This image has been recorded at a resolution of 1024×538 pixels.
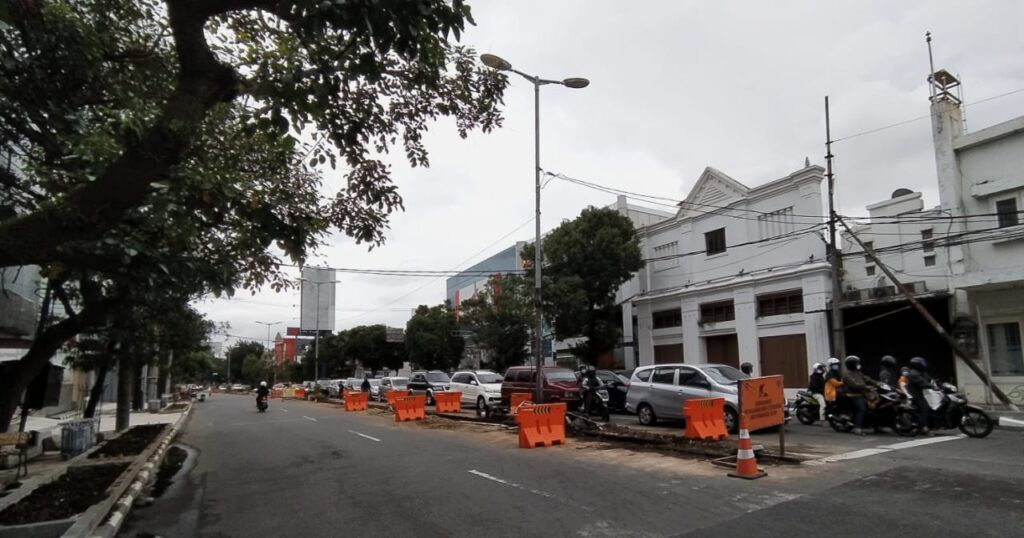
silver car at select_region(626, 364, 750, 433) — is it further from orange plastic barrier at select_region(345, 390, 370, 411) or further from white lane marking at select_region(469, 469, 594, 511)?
orange plastic barrier at select_region(345, 390, 370, 411)

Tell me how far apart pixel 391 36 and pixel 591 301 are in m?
28.3

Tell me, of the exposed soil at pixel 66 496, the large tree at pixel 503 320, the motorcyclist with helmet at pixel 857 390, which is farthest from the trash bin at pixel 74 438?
the large tree at pixel 503 320

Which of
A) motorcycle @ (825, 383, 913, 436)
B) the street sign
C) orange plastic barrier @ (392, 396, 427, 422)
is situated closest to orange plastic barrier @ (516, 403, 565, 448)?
motorcycle @ (825, 383, 913, 436)

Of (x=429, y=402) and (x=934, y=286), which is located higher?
(x=934, y=286)

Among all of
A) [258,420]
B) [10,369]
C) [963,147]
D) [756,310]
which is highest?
[963,147]

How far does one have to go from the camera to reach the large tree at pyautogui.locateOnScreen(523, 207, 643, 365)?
103ft

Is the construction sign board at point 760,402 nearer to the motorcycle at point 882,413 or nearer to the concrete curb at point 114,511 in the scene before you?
the motorcycle at point 882,413

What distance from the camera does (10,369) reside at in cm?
1085

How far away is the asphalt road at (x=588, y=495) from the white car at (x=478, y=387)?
10.9m

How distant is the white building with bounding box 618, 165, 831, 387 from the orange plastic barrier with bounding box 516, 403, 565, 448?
14728 mm

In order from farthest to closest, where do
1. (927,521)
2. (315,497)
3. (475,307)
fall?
(475,307) → (315,497) → (927,521)

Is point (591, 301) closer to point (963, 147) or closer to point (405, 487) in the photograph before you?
point (963, 147)

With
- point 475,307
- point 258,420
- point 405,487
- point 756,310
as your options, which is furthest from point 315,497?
point 475,307

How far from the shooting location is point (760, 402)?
33.2ft
